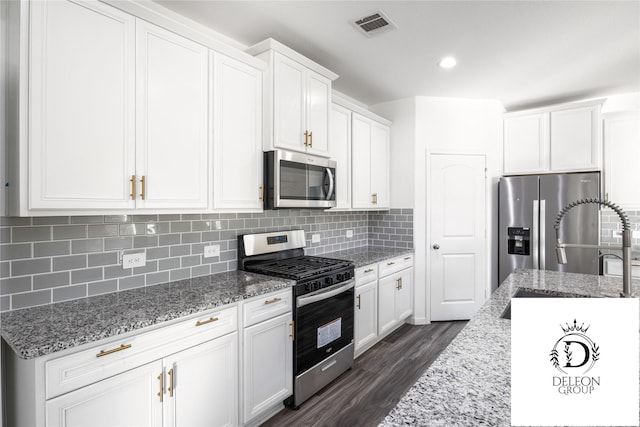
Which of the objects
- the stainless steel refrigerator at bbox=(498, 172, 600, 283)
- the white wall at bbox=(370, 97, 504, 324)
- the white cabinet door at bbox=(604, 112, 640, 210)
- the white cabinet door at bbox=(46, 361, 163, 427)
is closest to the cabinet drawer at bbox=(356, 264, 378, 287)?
the white wall at bbox=(370, 97, 504, 324)

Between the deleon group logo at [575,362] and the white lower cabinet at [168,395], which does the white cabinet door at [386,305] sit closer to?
the white lower cabinet at [168,395]

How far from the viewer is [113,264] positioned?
6.19 ft

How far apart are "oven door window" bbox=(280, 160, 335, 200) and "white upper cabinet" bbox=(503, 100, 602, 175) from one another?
95.7 inches

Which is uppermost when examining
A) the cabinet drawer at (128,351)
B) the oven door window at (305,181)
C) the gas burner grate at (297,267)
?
the oven door window at (305,181)

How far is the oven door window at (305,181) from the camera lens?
2.44m

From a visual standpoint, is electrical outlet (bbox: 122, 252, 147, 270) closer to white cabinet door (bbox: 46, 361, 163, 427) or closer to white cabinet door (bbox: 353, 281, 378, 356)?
white cabinet door (bbox: 46, 361, 163, 427)

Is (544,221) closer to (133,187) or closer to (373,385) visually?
(373,385)

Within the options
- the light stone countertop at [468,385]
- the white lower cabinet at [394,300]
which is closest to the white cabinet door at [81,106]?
the light stone countertop at [468,385]

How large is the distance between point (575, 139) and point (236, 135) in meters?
3.60

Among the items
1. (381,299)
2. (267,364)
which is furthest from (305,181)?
(381,299)

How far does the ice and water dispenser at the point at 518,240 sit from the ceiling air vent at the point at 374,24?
2.61 m

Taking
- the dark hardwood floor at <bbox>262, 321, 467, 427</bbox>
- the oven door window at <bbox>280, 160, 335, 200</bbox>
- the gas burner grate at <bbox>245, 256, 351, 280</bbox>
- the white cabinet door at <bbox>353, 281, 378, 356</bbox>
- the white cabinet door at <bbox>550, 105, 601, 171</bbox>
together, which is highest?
the white cabinet door at <bbox>550, 105, 601, 171</bbox>

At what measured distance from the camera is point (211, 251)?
7.79ft

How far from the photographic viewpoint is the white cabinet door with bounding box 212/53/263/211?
209 centimetres
